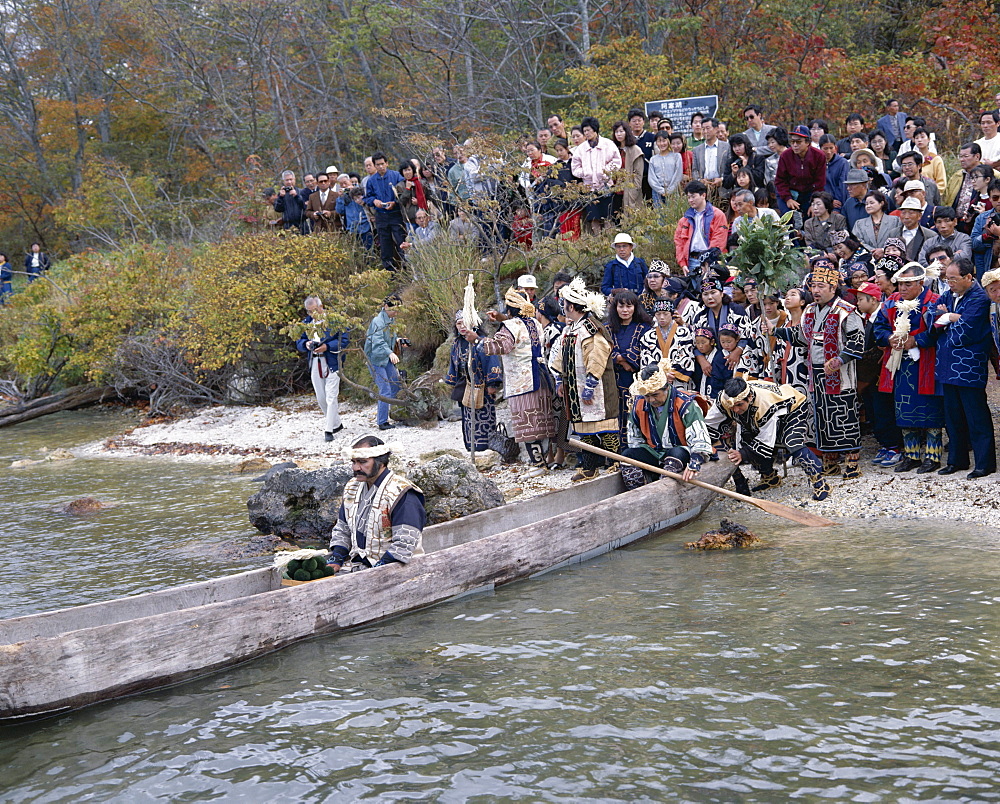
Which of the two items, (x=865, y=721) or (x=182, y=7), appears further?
(x=182, y=7)

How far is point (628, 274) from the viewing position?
1105cm

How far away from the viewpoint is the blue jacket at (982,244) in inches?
366

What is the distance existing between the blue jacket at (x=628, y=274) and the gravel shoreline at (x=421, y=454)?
2.27m

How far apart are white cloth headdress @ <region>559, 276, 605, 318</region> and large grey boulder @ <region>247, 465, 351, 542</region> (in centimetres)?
294

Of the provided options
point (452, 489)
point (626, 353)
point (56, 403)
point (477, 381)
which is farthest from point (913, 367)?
point (56, 403)

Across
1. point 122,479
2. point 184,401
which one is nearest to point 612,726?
point 122,479

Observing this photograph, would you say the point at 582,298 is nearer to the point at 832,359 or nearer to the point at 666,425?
the point at 666,425

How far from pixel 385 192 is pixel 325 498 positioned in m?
7.03

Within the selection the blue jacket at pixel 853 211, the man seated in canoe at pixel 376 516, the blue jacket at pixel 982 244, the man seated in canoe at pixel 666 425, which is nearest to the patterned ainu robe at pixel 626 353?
the man seated in canoe at pixel 666 425

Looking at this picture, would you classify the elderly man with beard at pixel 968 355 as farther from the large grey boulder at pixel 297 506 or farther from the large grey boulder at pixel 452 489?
the large grey boulder at pixel 297 506

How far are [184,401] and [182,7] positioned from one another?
556 inches

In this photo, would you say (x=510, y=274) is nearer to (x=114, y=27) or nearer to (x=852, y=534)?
(x=852, y=534)

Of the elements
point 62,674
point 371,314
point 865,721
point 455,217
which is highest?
point 455,217

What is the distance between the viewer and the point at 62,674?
5266mm
